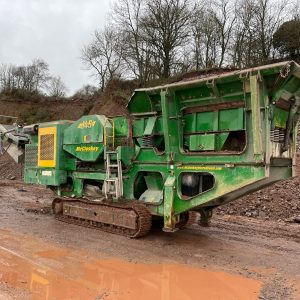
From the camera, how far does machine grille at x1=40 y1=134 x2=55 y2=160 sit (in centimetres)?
950

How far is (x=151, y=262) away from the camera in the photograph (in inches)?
243

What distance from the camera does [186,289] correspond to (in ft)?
16.7

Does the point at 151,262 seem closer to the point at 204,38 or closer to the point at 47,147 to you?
the point at 47,147

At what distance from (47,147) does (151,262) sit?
4513 millimetres

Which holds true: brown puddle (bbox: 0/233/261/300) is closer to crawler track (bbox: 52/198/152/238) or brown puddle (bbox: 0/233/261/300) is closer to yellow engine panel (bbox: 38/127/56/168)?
crawler track (bbox: 52/198/152/238)

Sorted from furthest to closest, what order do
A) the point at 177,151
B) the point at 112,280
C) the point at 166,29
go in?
the point at 166,29, the point at 177,151, the point at 112,280

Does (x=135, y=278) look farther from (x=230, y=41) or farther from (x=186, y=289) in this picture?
(x=230, y=41)

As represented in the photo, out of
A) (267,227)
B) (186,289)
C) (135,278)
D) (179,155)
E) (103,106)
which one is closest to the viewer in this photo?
(186,289)

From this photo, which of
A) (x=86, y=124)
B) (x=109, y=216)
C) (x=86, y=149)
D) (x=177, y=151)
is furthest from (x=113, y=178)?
(x=177, y=151)

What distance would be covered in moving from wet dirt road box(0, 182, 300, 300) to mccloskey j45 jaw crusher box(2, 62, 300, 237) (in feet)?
1.75

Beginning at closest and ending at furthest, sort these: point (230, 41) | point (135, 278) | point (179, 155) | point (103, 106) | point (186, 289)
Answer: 1. point (186, 289)
2. point (135, 278)
3. point (179, 155)
4. point (103, 106)
5. point (230, 41)

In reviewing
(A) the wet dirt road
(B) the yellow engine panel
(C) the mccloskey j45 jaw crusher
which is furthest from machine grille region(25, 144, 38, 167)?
(A) the wet dirt road

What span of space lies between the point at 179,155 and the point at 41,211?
475cm

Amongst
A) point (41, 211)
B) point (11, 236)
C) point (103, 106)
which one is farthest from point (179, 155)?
point (103, 106)
